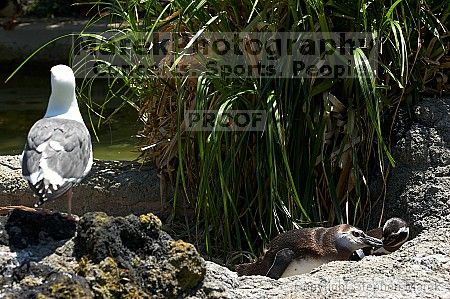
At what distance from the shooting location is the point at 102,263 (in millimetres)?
2623

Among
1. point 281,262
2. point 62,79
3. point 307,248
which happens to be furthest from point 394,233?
point 62,79

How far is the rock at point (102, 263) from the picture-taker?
101 inches

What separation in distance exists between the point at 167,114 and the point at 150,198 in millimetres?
450

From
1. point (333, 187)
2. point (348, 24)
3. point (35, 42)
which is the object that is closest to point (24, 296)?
point (333, 187)

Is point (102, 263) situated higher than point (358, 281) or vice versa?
point (102, 263)

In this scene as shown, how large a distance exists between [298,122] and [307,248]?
2.35 ft

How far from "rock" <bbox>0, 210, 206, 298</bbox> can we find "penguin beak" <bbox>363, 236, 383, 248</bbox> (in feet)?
4.16

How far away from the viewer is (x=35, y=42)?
11852 mm

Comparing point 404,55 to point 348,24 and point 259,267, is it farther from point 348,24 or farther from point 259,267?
point 259,267

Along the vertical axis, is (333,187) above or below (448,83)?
below

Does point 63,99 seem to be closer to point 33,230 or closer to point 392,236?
point 33,230

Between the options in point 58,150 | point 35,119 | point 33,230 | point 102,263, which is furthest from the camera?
point 35,119

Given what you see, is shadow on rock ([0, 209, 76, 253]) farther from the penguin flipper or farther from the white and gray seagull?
the penguin flipper

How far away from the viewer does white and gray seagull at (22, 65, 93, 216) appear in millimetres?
3201
